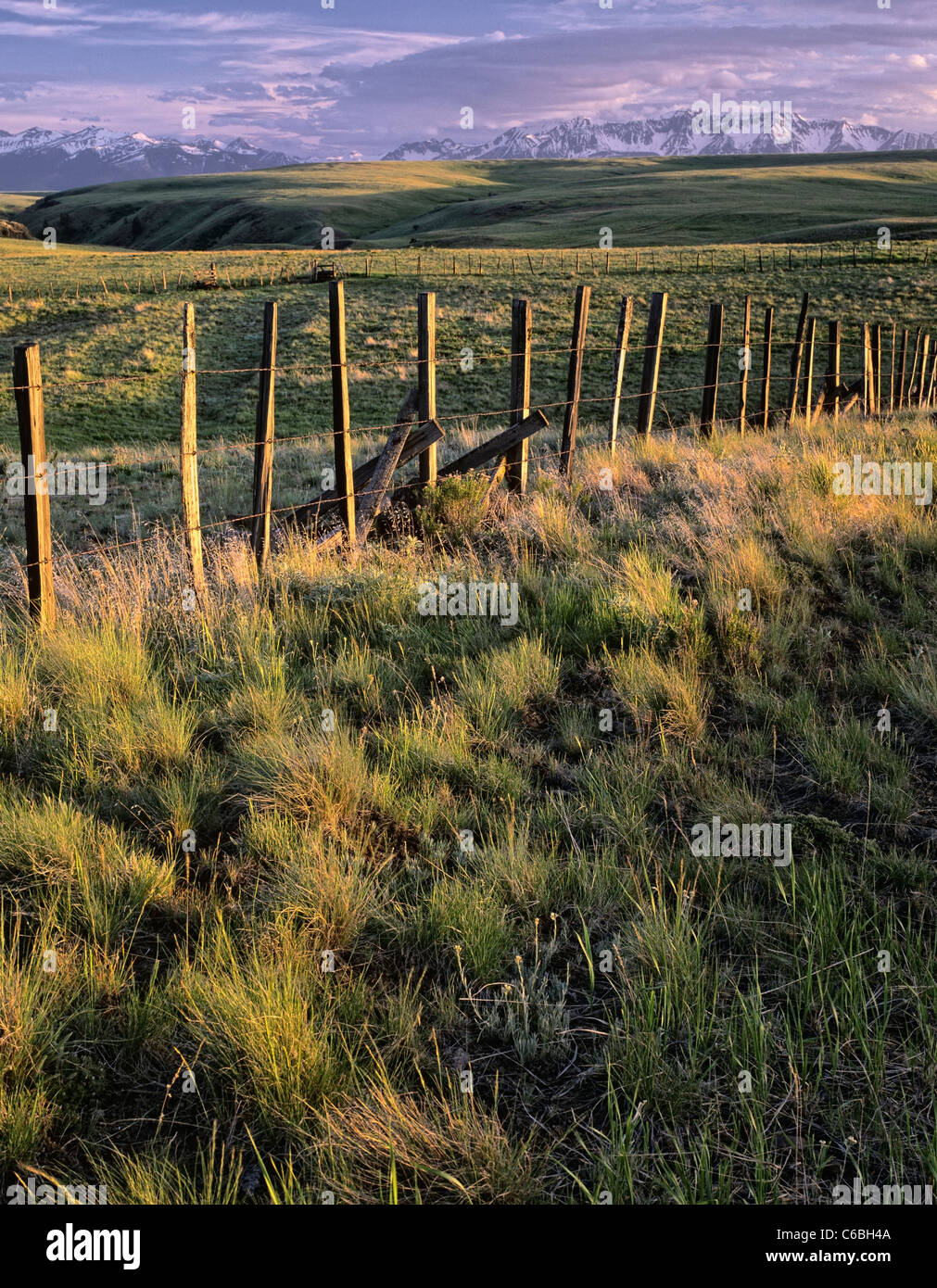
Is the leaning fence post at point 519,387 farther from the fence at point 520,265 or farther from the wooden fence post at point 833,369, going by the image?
the fence at point 520,265

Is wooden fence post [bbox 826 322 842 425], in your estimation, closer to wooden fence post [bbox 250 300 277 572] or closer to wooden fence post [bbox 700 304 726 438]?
wooden fence post [bbox 700 304 726 438]

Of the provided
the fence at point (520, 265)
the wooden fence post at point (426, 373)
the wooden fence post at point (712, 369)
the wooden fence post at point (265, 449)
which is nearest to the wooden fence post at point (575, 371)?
the wooden fence post at point (426, 373)

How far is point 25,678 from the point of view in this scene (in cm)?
453

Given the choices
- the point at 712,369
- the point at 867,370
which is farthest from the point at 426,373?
the point at 867,370

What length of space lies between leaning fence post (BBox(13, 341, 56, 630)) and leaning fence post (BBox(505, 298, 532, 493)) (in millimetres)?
4779

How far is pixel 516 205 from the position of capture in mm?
105625

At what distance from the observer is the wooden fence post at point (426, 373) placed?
7824mm

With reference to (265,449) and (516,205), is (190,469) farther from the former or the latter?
(516,205)

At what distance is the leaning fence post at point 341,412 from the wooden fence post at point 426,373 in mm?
734

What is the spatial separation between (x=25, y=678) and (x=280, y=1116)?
296 centimetres

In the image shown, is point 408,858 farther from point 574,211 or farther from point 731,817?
point 574,211

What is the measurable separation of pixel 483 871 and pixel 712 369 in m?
10.9
